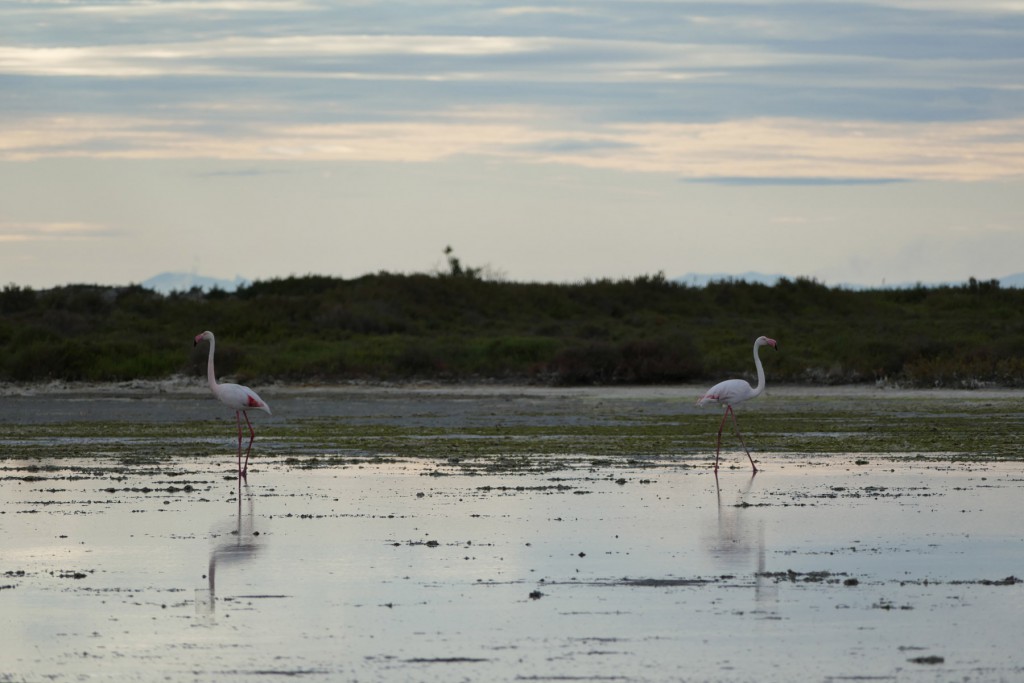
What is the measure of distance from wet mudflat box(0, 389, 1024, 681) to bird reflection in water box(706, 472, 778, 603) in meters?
0.04

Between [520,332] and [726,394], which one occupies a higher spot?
[520,332]

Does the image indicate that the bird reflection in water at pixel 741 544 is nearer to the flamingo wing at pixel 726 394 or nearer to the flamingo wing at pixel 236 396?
the flamingo wing at pixel 726 394

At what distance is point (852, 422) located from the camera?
85.6 feet

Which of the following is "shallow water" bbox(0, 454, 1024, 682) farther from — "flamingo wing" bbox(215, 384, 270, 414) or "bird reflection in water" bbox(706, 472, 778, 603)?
"flamingo wing" bbox(215, 384, 270, 414)

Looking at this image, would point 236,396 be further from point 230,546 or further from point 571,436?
point 230,546

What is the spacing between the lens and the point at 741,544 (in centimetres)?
1241

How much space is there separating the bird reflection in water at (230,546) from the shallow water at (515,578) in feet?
0.13

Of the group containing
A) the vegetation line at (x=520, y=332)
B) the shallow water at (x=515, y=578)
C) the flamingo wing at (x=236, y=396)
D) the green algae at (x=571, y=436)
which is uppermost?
the vegetation line at (x=520, y=332)

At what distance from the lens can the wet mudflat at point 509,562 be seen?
851cm

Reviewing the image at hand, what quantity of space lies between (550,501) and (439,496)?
3.95 feet

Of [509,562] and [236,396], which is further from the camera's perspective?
[236,396]

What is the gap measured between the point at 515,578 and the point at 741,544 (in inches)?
90.3

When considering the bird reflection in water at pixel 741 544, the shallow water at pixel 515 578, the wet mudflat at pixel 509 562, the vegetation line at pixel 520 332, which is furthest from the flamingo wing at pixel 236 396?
the vegetation line at pixel 520 332

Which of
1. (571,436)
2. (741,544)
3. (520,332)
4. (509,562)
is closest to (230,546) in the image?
(509,562)
